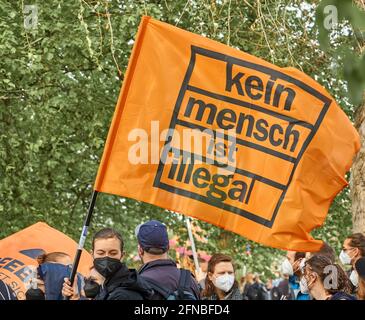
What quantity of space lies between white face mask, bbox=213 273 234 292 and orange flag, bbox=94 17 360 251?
0.90 m

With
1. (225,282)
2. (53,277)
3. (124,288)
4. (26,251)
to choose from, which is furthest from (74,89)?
(124,288)

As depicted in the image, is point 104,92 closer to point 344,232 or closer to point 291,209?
point 344,232

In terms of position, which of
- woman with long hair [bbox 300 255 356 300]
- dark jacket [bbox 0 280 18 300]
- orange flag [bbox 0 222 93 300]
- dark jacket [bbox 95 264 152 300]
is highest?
woman with long hair [bbox 300 255 356 300]

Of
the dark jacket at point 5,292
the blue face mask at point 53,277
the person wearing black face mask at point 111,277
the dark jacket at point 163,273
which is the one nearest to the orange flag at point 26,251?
the dark jacket at point 5,292

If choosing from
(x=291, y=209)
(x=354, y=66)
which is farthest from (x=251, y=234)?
(x=354, y=66)

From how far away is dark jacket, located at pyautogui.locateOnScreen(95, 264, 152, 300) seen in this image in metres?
5.73

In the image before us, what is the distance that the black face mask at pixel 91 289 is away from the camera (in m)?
6.12

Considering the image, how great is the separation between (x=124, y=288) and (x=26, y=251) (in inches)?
151

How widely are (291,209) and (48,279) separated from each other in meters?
1.72

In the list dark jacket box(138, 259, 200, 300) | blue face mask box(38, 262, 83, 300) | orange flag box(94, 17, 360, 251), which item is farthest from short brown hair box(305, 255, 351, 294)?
blue face mask box(38, 262, 83, 300)

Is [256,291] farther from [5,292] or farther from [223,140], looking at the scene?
[223,140]

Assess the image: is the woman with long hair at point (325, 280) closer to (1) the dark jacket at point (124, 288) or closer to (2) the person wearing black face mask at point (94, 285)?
(1) the dark jacket at point (124, 288)

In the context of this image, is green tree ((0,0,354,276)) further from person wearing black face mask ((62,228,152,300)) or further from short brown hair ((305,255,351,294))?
person wearing black face mask ((62,228,152,300))

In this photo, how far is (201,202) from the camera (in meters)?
7.08
